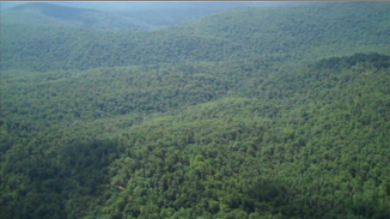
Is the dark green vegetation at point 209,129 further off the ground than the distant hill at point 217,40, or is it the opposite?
the distant hill at point 217,40

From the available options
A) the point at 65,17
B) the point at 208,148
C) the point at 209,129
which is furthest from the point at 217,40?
the point at 65,17

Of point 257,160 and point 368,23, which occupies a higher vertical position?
point 368,23

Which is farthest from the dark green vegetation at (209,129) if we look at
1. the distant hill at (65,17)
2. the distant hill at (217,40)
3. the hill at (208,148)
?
the distant hill at (65,17)

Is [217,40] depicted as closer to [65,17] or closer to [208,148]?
[208,148]

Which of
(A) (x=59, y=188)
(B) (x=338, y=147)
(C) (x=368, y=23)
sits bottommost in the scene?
(A) (x=59, y=188)

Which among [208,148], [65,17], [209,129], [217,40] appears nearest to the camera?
[208,148]

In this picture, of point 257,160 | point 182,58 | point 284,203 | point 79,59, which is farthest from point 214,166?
point 79,59

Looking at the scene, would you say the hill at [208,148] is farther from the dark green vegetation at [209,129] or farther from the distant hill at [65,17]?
the distant hill at [65,17]

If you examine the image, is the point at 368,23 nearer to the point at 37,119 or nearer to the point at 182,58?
the point at 182,58
